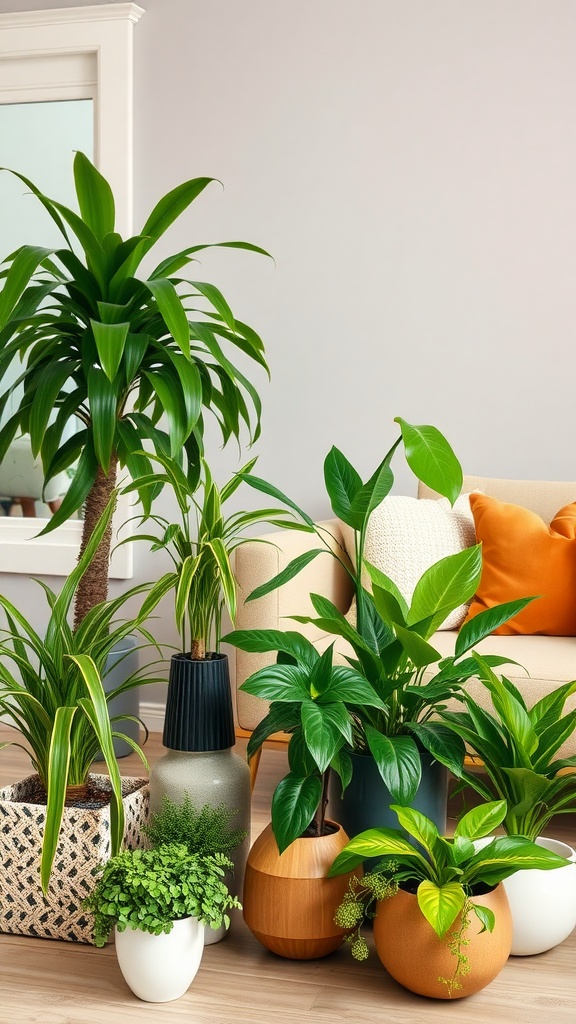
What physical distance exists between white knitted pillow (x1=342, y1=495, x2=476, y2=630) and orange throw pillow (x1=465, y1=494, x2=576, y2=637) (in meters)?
0.10

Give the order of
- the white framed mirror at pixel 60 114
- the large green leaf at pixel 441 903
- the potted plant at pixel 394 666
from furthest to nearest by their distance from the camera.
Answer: the white framed mirror at pixel 60 114 < the potted plant at pixel 394 666 < the large green leaf at pixel 441 903

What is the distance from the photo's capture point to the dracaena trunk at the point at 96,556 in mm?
2162

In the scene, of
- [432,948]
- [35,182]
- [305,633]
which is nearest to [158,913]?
[432,948]

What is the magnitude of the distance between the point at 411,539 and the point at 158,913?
51.9 inches

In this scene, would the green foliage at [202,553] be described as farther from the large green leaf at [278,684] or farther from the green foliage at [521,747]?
the green foliage at [521,747]

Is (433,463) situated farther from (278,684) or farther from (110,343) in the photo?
(110,343)

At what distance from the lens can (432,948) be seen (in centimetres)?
172

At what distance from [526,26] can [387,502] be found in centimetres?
151

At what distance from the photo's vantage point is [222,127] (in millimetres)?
3504

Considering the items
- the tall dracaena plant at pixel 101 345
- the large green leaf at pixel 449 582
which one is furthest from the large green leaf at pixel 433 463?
the tall dracaena plant at pixel 101 345

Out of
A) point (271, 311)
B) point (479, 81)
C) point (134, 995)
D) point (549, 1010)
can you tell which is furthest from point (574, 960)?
point (479, 81)

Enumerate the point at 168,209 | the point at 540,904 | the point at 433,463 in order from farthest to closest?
the point at 168,209 < the point at 540,904 < the point at 433,463

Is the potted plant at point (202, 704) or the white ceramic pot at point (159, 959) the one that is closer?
the white ceramic pot at point (159, 959)

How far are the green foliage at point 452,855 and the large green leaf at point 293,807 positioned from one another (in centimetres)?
9
